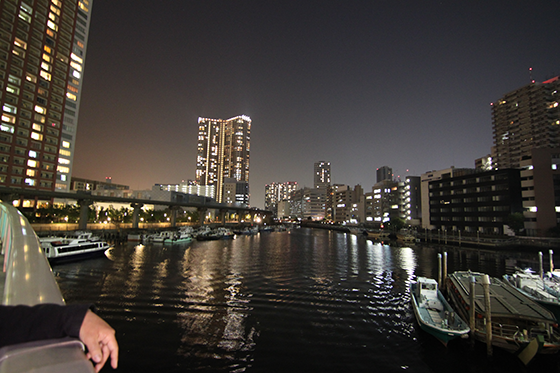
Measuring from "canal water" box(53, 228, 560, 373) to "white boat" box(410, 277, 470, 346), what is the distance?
78 centimetres

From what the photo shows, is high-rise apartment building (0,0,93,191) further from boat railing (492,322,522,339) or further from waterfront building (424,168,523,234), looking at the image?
waterfront building (424,168,523,234)

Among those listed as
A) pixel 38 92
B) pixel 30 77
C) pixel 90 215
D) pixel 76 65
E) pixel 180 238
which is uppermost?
pixel 76 65

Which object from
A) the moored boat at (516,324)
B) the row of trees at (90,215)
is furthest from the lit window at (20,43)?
the moored boat at (516,324)

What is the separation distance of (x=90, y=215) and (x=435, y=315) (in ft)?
281

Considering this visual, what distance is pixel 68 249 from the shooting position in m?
32.5

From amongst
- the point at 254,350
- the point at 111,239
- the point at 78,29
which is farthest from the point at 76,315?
the point at 78,29

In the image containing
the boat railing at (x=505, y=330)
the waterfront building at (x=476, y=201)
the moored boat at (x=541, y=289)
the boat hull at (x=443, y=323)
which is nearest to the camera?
the boat railing at (x=505, y=330)

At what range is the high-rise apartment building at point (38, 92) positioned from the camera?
68500 millimetres

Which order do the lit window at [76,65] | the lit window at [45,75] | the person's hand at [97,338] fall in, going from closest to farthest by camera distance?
1. the person's hand at [97,338]
2. the lit window at [45,75]
3. the lit window at [76,65]

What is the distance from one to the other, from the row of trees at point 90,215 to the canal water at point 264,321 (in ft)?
142

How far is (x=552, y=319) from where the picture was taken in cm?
1339

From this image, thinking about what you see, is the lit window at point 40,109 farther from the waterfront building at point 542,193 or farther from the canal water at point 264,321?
the waterfront building at point 542,193

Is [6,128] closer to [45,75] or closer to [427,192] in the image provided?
[45,75]

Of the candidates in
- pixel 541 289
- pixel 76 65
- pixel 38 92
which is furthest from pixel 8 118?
pixel 541 289
